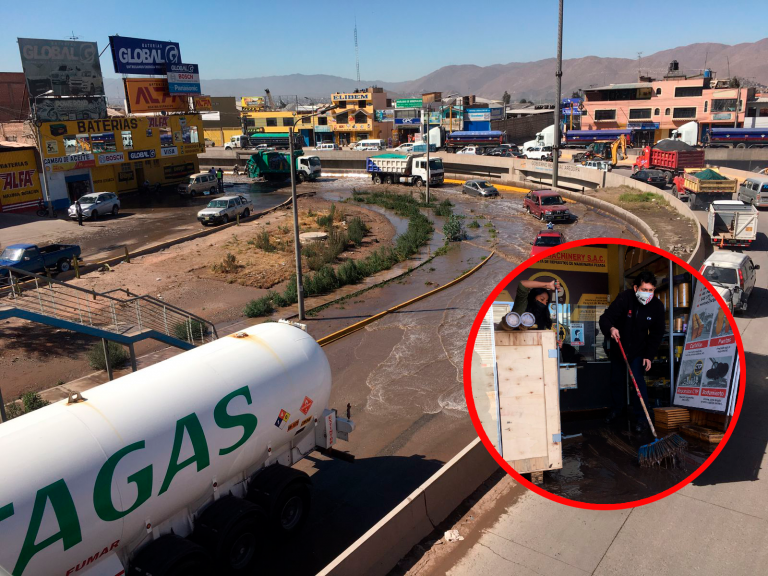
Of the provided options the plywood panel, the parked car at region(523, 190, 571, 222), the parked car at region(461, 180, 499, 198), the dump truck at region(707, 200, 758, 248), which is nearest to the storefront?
the parked car at region(461, 180, 499, 198)

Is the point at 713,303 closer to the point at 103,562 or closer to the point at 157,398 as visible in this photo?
the point at 157,398

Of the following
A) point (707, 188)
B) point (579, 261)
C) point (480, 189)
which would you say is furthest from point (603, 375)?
point (480, 189)

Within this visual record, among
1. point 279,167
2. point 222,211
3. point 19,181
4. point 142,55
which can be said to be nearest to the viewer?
point 222,211

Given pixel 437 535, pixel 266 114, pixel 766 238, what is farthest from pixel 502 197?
pixel 266 114

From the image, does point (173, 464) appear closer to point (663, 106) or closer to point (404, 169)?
point (404, 169)

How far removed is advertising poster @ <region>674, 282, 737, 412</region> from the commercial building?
82.3 meters

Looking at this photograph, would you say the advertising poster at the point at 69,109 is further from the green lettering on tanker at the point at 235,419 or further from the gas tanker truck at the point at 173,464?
the green lettering on tanker at the point at 235,419

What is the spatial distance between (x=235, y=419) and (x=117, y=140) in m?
45.0

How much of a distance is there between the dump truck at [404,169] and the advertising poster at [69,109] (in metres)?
23.2

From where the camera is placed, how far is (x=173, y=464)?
7828mm

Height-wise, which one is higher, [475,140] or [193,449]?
[475,140]

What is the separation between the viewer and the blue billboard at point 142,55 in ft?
160

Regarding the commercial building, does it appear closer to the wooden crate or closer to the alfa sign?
the alfa sign
